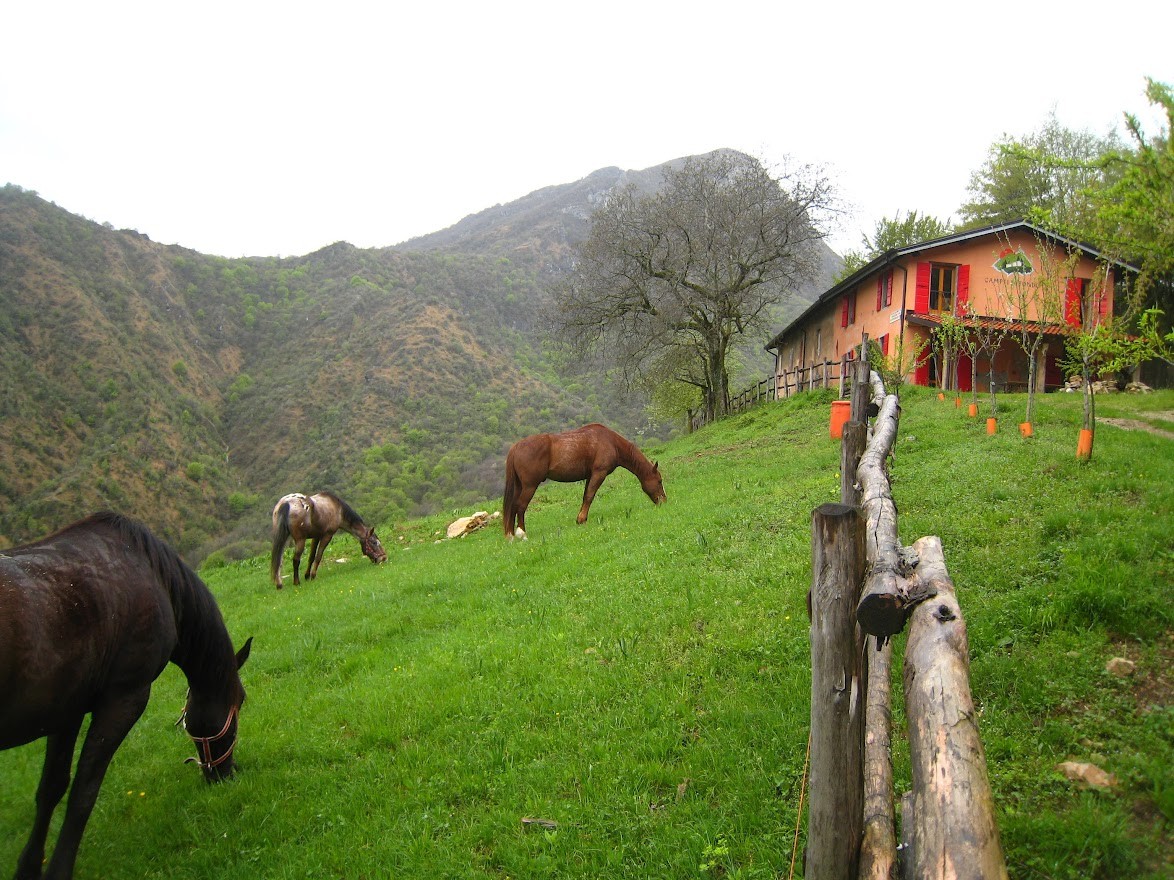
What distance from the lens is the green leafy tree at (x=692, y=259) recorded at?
28.5m

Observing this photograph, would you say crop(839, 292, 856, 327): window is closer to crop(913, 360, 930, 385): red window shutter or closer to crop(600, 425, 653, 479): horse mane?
crop(913, 360, 930, 385): red window shutter

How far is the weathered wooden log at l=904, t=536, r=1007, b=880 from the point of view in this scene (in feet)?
6.16

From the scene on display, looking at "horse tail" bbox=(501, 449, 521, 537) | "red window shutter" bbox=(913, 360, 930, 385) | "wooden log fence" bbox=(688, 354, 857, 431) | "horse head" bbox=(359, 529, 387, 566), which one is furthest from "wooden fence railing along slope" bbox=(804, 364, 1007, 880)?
"red window shutter" bbox=(913, 360, 930, 385)

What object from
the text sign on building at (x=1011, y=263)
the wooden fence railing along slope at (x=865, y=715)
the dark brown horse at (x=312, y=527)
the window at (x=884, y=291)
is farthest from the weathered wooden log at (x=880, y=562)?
the window at (x=884, y=291)

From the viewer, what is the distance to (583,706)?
200 inches

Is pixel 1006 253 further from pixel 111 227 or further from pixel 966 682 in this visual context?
pixel 111 227

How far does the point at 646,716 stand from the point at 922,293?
24.4m

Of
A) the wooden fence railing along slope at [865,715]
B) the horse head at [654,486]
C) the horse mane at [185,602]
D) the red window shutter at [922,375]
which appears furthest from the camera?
the red window shutter at [922,375]

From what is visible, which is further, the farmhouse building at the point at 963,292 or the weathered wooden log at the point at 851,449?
the farmhouse building at the point at 963,292

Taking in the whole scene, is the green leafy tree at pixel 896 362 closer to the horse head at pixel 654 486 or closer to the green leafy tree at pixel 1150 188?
the horse head at pixel 654 486

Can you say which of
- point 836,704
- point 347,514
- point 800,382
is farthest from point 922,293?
point 836,704

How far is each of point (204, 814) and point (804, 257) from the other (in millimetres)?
29460

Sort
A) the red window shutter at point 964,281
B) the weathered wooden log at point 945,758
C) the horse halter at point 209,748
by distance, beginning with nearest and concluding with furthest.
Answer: the weathered wooden log at point 945,758 → the horse halter at point 209,748 → the red window shutter at point 964,281

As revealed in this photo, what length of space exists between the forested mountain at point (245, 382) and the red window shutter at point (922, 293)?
602 inches
